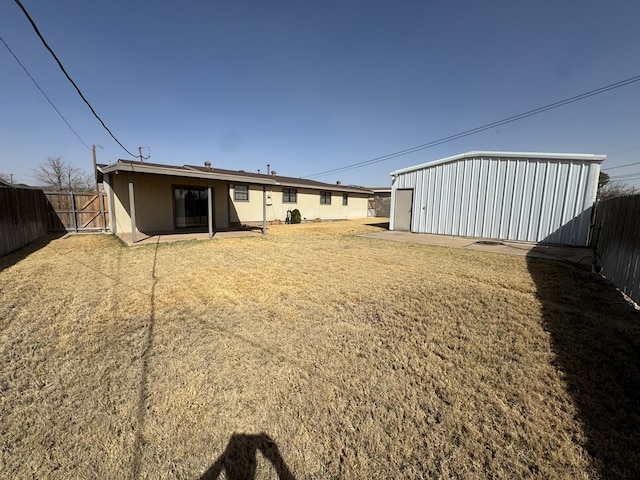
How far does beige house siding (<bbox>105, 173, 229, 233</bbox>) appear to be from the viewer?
11.5 metres

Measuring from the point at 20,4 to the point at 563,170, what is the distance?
48.0 ft

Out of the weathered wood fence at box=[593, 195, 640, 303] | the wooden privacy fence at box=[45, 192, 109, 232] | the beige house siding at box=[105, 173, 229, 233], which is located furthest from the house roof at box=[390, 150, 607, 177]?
the wooden privacy fence at box=[45, 192, 109, 232]

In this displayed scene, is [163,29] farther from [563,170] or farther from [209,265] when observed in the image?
[563,170]

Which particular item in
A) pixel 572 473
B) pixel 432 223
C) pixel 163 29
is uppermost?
pixel 163 29

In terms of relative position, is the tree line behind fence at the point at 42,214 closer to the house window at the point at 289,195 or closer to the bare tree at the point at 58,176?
the house window at the point at 289,195

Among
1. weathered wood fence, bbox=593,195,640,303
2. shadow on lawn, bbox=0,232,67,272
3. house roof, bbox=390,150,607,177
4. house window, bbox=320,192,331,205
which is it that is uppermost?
house roof, bbox=390,150,607,177

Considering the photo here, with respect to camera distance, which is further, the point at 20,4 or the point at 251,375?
the point at 20,4

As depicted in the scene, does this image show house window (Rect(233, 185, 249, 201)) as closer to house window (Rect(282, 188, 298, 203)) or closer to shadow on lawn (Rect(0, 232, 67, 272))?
house window (Rect(282, 188, 298, 203))

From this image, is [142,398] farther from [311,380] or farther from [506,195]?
[506,195]

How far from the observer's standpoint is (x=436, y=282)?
17.5 ft

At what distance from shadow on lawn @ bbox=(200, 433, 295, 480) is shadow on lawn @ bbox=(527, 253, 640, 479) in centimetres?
200

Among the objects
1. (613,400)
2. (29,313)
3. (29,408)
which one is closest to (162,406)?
(29,408)

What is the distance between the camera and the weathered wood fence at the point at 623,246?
4.39 metres

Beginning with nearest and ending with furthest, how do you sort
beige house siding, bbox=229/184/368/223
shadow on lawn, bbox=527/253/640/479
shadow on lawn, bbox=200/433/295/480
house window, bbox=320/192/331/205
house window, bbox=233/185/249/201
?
shadow on lawn, bbox=200/433/295/480 < shadow on lawn, bbox=527/253/640/479 < house window, bbox=233/185/249/201 < beige house siding, bbox=229/184/368/223 < house window, bbox=320/192/331/205
